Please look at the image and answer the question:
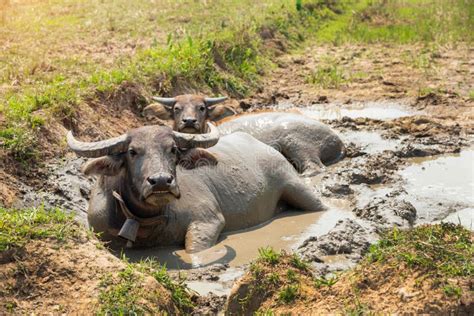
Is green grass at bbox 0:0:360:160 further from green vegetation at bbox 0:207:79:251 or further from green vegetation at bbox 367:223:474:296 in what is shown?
green vegetation at bbox 367:223:474:296

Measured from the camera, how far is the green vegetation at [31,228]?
5250 millimetres

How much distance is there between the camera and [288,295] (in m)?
4.96

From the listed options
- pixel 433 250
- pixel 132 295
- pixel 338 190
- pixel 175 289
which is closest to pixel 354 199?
pixel 338 190

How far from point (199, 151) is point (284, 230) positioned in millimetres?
1337

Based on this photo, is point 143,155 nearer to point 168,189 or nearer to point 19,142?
point 168,189

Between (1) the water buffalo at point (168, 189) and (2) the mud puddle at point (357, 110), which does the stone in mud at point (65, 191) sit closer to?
(1) the water buffalo at point (168, 189)

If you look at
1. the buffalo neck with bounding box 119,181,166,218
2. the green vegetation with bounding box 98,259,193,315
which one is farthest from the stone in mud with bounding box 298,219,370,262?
the green vegetation with bounding box 98,259,193,315

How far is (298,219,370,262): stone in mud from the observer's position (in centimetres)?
670

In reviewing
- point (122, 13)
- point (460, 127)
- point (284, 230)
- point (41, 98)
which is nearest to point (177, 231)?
point (284, 230)

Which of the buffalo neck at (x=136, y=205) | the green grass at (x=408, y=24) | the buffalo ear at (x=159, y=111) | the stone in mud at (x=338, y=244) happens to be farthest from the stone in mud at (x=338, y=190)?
the green grass at (x=408, y=24)

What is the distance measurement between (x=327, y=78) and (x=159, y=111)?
5.23 metres

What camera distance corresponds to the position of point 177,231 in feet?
23.9

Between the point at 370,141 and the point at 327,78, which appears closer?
the point at 370,141

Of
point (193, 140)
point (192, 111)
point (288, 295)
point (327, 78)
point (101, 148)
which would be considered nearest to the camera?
point (288, 295)
